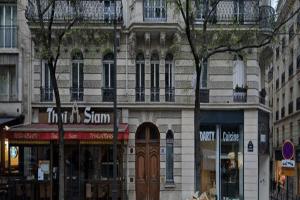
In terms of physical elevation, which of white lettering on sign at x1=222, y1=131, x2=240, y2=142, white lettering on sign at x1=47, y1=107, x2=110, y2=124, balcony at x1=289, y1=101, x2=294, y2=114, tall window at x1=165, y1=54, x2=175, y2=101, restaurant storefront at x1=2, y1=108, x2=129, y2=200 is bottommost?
restaurant storefront at x1=2, y1=108, x2=129, y2=200

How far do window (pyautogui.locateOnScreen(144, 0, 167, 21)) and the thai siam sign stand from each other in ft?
14.8

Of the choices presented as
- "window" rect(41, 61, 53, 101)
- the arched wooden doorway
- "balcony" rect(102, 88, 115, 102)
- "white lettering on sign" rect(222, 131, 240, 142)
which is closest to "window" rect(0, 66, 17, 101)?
"window" rect(41, 61, 53, 101)

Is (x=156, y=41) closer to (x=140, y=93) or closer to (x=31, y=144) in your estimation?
(x=140, y=93)

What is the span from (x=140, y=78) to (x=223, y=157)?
16.1 ft

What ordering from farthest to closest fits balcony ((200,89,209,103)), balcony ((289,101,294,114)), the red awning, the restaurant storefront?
balcony ((289,101,294,114)), balcony ((200,89,209,103)), the restaurant storefront, the red awning

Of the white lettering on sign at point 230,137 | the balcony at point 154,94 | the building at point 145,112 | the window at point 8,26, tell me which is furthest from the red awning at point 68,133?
the white lettering on sign at point 230,137

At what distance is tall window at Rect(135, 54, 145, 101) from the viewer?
26234 millimetres

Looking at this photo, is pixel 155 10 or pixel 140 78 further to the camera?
pixel 140 78

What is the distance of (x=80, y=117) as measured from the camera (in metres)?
25.8

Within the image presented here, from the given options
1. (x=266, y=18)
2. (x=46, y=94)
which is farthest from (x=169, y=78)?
(x=46, y=94)

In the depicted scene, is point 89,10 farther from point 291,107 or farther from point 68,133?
point 291,107

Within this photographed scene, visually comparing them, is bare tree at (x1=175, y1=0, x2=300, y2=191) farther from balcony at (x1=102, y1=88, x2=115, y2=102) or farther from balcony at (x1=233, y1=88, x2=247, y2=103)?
balcony at (x1=102, y1=88, x2=115, y2=102)

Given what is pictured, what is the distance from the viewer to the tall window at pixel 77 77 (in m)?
26.1

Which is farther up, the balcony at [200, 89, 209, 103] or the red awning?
the balcony at [200, 89, 209, 103]
